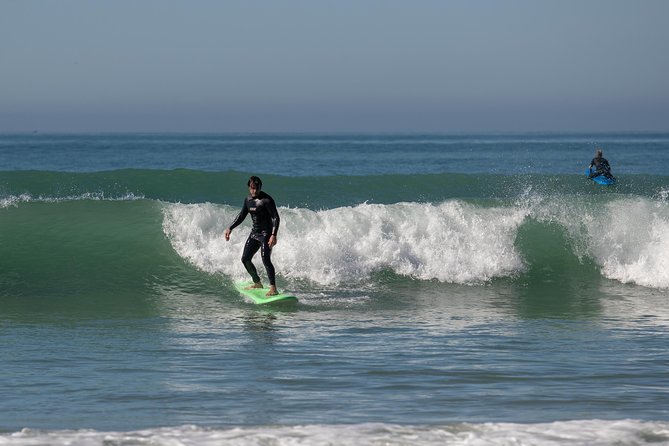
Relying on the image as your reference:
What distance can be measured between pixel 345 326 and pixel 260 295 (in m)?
2.05

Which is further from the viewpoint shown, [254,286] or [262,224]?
[254,286]

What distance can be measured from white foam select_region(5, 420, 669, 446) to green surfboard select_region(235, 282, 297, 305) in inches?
212

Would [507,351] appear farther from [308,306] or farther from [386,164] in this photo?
[386,164]

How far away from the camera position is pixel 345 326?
10.2m

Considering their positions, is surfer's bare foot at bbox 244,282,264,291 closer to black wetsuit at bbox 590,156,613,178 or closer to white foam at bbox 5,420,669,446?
white foam at bbox 5,420,669,446

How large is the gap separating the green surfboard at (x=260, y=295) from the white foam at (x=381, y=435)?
5373 mm

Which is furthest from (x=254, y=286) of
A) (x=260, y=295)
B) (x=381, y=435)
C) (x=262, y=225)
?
(x=381, y=435)

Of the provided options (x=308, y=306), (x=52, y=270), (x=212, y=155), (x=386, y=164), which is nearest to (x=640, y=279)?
(x=308, y=306)

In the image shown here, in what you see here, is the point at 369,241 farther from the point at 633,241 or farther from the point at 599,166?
the point at 599,166

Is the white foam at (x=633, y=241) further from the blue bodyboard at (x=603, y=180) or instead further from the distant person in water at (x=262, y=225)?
the blue bodyboard at (x=603, y=180)

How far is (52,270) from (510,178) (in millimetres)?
20538

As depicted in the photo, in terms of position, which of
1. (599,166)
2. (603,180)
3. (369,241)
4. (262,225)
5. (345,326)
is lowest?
(345,326)

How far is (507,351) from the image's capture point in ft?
28.9

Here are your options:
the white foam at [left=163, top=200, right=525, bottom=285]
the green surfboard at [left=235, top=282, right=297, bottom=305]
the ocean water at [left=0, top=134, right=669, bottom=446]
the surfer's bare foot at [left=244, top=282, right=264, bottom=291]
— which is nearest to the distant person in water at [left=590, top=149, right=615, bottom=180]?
the ocean water at [left=0, top=134, right=669, bottom=446]
